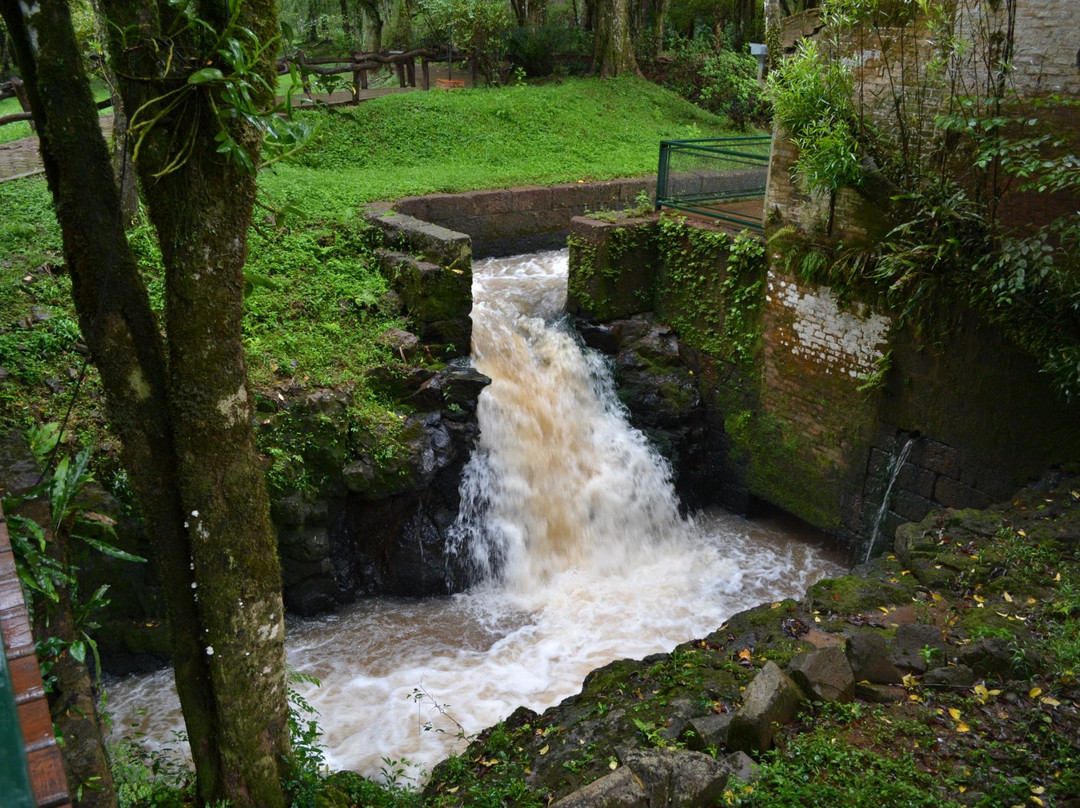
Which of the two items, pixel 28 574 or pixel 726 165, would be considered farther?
pixel 726 165

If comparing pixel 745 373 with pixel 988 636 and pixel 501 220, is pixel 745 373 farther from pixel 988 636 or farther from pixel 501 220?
pixel 988 636

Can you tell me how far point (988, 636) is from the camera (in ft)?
16.5

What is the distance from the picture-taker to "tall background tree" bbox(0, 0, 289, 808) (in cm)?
327

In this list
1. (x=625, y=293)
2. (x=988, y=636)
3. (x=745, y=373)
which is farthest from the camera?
(x=625, y=293)

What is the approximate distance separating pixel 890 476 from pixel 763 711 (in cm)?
497

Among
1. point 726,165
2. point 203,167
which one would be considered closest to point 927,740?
point 203,167

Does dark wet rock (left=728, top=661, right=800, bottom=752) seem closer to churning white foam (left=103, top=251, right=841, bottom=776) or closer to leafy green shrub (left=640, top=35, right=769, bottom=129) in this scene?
churning white foam (left=103, top=251, right=841, bottom=776)

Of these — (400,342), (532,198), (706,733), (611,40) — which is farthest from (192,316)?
(611,40)

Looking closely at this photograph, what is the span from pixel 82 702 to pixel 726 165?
8.75m

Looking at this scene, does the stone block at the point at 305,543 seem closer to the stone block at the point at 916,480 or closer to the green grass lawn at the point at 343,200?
the green grass lawn at the point at 343,200

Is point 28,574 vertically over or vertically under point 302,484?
over

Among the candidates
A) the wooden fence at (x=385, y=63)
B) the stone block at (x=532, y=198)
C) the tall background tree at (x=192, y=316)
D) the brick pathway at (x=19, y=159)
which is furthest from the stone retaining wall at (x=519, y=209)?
the tall background tree at (x=192, y=316)

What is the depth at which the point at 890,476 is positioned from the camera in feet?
27.7

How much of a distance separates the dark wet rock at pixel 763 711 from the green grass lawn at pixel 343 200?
337 centimetres
